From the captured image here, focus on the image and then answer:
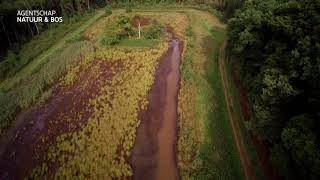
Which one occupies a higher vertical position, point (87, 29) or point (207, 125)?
point (87, 29)

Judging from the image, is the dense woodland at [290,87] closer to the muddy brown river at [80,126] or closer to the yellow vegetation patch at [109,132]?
the muddy brown river at [80,126]

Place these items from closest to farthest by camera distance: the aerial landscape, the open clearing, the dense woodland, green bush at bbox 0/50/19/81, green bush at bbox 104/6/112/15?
the dense woodland, the aerial landscape, the open clearing, green bush at bbox 0/50/19/81, green bush at bbox 104/6/112/15

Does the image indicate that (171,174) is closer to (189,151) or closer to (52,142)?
(189,151)

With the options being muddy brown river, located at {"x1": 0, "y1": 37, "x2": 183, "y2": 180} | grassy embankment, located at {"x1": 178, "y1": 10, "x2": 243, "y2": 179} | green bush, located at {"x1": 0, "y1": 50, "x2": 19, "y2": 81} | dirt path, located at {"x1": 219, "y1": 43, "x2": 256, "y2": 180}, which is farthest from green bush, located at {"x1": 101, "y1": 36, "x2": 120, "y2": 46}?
dirt path, located at {"x1": 219, "y1": 43, "x2": 256, "y2": 180}

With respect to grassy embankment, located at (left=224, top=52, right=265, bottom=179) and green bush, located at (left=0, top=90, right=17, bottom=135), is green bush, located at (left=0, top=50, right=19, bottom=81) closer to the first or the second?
green bush, located at (left=0, top=90, right=17, bottom=135)

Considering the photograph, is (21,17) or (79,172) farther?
(21,17)

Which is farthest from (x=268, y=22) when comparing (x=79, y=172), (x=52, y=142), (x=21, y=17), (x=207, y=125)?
(x=21, y=17)
